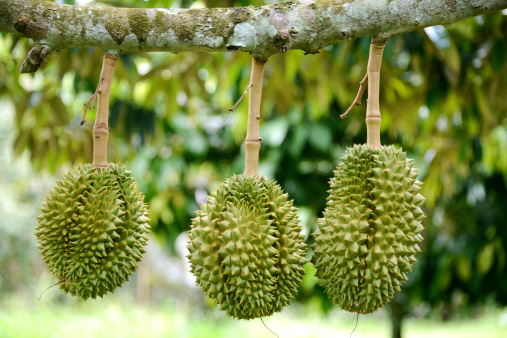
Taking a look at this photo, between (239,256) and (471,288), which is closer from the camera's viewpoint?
(239,256)

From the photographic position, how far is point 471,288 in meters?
3.58

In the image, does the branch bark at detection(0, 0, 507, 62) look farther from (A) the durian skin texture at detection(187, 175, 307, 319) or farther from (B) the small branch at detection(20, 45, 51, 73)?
(A) the durian skin texture at detection(187, 175, 307, 319)

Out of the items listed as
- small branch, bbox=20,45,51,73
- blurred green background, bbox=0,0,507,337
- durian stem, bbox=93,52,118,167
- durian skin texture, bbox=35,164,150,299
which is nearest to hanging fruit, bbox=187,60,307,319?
durian skin texture, bbox=35,164,150,299

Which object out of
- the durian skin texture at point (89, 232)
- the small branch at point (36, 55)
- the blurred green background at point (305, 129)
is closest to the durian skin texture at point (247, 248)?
the durian skin texture at point (89, 232)

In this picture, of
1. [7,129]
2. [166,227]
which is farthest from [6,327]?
[7,129]

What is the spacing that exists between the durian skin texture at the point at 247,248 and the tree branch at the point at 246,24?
326mm

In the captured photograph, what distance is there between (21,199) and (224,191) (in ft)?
20.8

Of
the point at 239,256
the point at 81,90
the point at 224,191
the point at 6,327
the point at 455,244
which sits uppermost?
the point at 81,90

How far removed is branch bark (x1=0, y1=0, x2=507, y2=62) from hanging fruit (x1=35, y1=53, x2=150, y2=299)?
84mm

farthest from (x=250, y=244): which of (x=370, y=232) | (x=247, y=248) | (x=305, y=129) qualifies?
(x=305, y=129)

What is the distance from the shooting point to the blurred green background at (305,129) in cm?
268

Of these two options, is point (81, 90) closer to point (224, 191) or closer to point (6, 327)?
point (6, 327)

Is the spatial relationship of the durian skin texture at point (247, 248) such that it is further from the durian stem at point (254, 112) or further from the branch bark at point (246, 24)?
the branch bark at point (246, 24)

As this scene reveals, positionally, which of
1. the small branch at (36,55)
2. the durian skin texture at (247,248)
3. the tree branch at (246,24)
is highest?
the tree branch at (246,24)
